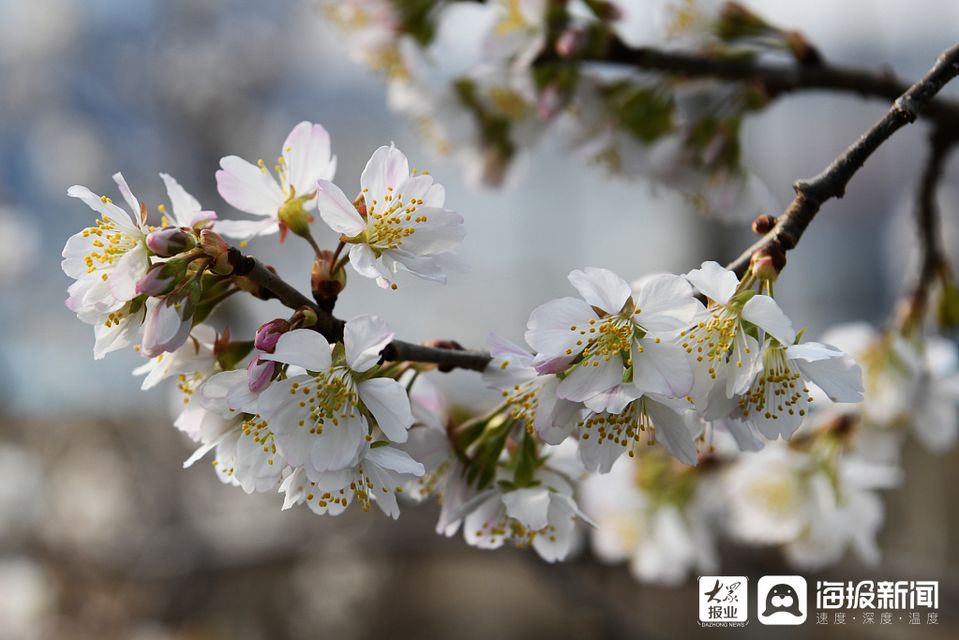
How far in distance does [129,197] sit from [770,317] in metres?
0.43

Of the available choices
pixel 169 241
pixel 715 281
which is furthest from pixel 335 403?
pixel 715 281

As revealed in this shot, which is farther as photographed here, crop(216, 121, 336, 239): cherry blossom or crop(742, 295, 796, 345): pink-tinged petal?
crop(216, 121, 336, 239): cherry blossom

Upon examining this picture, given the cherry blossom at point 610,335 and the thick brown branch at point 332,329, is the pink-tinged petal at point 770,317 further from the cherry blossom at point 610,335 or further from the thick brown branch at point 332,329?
the thick brown branch at point 332,329

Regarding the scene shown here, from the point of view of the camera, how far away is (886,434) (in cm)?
115

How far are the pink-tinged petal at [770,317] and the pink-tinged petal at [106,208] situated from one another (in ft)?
1.36

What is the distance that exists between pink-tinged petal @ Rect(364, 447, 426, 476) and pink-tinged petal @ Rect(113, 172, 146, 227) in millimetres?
225

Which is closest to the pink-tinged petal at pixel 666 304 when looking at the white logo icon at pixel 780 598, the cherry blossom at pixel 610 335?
the cherry blossom at pixel 610 335

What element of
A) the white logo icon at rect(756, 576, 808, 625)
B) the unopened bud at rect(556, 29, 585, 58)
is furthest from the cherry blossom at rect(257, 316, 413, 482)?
the white logo icon at rect(756, 576, 808, 625)

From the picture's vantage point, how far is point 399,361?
0.59 m

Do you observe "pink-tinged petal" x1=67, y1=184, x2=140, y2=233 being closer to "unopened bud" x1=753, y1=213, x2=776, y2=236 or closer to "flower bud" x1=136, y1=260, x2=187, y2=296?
"flower bud" x1=136, y1=260, x2=187, y2=296

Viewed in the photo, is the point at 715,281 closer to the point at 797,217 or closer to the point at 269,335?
A: the point at 797,217

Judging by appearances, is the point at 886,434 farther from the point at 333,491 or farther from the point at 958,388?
the point at 333,491

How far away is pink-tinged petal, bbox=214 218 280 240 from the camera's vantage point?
0.63 meters

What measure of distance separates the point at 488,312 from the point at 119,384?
2.44 metres
